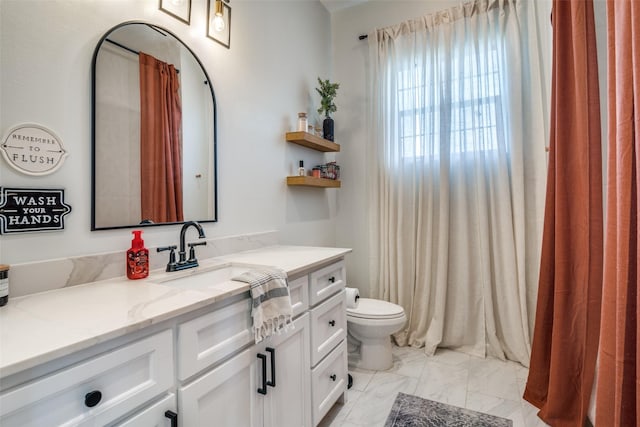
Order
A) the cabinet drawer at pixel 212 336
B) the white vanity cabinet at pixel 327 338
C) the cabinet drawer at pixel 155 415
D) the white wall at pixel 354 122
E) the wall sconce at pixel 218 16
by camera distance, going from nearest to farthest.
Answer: the cabinet drawer at pixel 155 415, the cabinet drawer at pixel 212 336, the white vanity cabinet at pixel 327 338, the wall sconce at pixel 218 16, the white wall at pixel 354 122

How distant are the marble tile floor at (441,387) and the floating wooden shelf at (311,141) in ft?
5.41

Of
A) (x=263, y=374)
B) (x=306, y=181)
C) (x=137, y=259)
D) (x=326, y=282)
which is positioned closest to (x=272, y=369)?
(x=263, y=374)

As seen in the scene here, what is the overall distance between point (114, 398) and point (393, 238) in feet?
7.02

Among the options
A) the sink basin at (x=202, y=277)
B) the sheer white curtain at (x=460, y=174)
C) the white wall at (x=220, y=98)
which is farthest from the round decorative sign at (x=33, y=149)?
the sheer white curtain at (x=460, y=174)

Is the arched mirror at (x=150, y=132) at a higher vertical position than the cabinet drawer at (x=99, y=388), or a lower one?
higher

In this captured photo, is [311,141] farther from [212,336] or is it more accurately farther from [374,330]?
[212,336]

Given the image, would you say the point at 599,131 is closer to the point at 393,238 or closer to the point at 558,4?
the point at 558,4

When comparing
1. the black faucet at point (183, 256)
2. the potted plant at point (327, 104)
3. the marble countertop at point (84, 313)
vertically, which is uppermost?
the potted plant at point (327, 104)

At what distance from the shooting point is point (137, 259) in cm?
117

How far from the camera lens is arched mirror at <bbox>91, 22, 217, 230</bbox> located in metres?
1.16

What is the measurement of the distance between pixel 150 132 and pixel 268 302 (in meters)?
0.91

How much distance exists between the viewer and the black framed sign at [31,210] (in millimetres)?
912

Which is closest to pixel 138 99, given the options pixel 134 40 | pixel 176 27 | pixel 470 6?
pixel 134 40

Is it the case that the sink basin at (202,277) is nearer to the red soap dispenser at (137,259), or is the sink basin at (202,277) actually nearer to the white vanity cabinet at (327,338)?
the red soap dispenser at (137,259)
